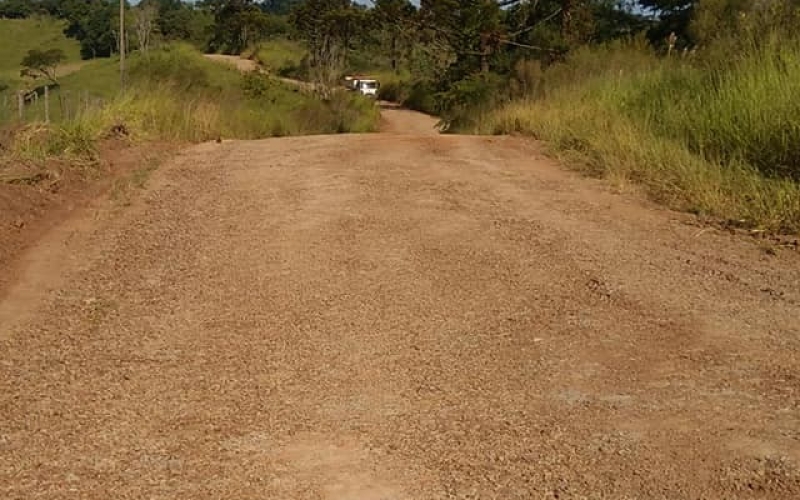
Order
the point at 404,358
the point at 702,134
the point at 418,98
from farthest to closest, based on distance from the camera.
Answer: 1. the point at 418,98
2. the point at 702,134
3. the point at 404,358

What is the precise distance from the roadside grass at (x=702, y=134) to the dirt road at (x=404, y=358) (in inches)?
20.1

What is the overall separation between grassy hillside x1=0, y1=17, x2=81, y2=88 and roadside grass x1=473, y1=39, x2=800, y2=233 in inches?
2726

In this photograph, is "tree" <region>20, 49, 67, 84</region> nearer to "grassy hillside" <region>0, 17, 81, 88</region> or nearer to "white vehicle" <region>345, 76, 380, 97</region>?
"grassy hillside" <region>0, 17, 81, 88</region>

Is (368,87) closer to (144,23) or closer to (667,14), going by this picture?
(144,23)

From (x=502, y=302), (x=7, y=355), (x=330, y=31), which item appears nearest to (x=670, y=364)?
(x=502, y=302)

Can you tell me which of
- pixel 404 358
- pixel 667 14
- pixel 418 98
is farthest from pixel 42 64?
pixel 404 358

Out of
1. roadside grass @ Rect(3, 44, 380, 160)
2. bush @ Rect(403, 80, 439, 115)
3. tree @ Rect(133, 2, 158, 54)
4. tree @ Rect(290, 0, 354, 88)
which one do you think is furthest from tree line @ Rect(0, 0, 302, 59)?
roadside grass @ Rect(3, 44, 380, 160)

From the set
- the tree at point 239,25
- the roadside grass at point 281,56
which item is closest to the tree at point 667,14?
the roadside grass at point 281,56

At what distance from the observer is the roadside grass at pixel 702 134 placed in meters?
6.42

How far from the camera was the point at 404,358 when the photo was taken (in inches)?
147

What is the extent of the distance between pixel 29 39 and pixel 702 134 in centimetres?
9499

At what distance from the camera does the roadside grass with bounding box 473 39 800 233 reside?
6.42 meters

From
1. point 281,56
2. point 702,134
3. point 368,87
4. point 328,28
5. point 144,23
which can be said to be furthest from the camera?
point 281,56

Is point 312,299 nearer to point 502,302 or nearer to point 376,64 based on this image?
point 502,302
